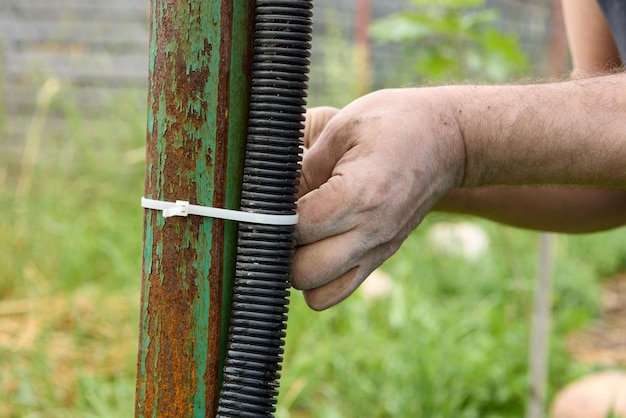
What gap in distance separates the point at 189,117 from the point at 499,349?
2555 mm

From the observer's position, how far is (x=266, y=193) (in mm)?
1214

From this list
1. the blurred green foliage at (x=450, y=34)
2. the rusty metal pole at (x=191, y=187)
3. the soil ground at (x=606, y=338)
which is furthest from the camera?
the soil ground at (x=606, y=338)

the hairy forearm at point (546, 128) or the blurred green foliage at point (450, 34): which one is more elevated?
the blurred green foliage at point (450, 34)

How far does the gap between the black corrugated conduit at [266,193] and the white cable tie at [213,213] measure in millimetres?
12

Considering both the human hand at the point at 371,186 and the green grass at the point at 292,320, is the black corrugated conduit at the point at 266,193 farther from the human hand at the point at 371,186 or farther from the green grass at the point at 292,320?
the green grass at the point at 292,320

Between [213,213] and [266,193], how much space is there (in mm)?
90

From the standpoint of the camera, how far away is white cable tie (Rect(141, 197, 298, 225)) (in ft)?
3.92

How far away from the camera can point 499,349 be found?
340cm

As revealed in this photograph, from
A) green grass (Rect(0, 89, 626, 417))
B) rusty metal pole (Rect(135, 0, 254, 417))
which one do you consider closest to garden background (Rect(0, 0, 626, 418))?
green grass (Rect(0, 89, 626, 417))

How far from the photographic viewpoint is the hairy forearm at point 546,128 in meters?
1.31

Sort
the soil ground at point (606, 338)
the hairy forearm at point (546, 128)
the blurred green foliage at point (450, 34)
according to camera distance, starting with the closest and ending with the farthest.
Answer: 1. the hairy forearm at point (546, 128)
2. the blurred green foliage at point (450, 34)
3. the soil ground at point (606, 338)

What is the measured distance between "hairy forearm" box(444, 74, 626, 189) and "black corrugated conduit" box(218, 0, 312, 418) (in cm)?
30

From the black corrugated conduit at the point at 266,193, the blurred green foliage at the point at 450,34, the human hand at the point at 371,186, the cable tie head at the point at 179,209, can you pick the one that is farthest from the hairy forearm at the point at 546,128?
the blurred green foliage at the point at 450,34

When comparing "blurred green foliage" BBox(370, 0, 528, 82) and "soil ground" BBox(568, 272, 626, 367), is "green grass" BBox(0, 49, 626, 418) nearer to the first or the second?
"soil ground" BBox(568, 272, 626, 367)
